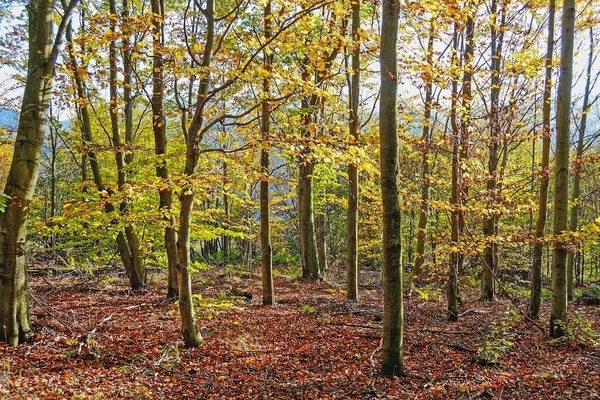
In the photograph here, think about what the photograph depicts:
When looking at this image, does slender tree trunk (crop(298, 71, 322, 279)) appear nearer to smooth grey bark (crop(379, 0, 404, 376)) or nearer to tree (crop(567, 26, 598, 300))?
tree (crop(567, 26, 598, 300))

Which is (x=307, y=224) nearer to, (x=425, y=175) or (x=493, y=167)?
(x=425, y=175)

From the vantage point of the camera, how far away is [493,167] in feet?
32.1

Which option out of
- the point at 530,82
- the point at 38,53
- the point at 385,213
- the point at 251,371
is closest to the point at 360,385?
the point at 251,371

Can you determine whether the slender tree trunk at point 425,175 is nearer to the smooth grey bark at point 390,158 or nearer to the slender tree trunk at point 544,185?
the slender tree trunk at point 544,185

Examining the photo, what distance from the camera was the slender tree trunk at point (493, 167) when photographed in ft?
27.5

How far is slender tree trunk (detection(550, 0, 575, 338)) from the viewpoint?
7145 mm

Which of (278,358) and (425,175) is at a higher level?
(425,175)

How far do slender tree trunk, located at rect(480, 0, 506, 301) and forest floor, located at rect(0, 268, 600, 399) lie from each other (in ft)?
5.52

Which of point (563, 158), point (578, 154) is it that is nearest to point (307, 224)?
point (578, 154)

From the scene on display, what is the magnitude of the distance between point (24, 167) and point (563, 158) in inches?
341

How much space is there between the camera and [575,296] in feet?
51.1

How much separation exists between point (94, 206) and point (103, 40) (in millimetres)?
2310

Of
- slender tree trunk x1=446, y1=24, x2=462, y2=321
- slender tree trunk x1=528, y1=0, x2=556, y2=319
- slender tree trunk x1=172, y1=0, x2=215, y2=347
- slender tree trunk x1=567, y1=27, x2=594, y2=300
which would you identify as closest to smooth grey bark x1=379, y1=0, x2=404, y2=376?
slender tree trunk x1=172, y1=0, x2=215, y2=347

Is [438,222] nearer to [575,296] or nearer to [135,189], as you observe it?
[575,296]
